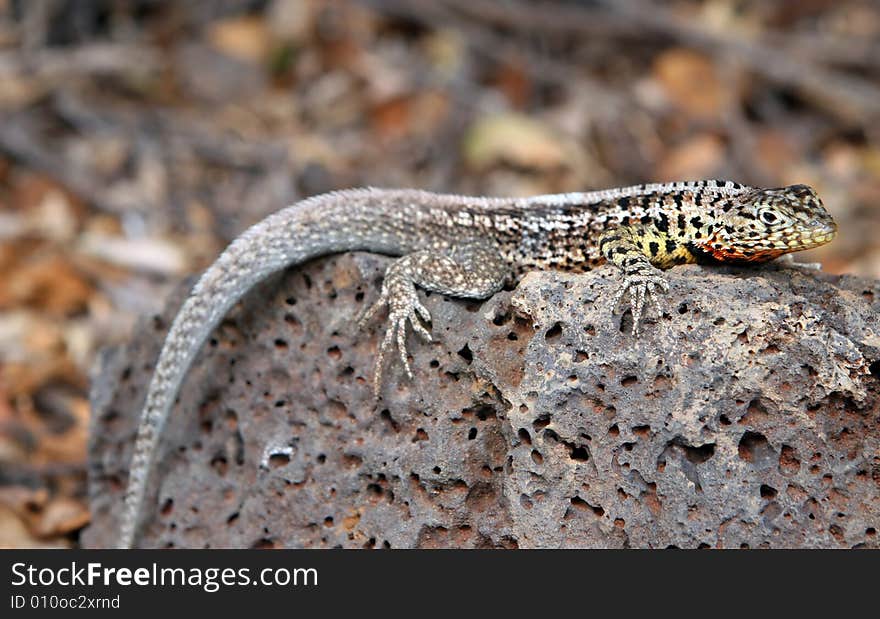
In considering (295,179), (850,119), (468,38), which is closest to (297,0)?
(468,38)

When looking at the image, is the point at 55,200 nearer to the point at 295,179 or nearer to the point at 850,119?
the point at 295,179

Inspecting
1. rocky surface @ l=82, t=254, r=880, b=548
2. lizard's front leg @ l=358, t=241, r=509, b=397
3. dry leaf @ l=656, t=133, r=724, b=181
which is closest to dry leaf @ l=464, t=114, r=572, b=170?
dry leaf @ l=656, t=133, r=724, b=181

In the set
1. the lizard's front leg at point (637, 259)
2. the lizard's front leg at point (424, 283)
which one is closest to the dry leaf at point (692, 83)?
the lizard's front leg at point (637, 259)

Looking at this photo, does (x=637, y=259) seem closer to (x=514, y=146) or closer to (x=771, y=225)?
(x=771, y=225)

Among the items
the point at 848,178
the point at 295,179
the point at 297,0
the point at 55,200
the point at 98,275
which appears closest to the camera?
the point at 98,275

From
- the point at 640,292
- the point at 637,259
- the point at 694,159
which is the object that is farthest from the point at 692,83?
the point at 640,292

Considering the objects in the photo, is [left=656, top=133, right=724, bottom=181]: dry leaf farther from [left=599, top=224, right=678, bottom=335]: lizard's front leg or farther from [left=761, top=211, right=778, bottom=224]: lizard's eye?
[left=761, top=211, right=778, bottom=224]: lizard's eye

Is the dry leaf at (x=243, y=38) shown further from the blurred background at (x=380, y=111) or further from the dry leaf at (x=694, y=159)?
the dry leaf at (x=694, y=159)
